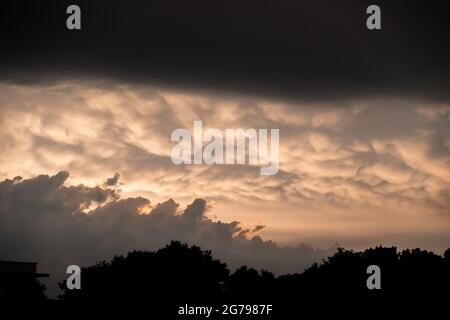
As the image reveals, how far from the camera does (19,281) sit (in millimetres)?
77375

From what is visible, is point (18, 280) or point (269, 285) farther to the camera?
point (269, 285)

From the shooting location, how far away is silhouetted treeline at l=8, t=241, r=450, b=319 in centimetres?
7350

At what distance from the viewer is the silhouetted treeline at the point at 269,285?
73.5 meters

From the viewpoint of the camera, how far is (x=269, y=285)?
95.2m
